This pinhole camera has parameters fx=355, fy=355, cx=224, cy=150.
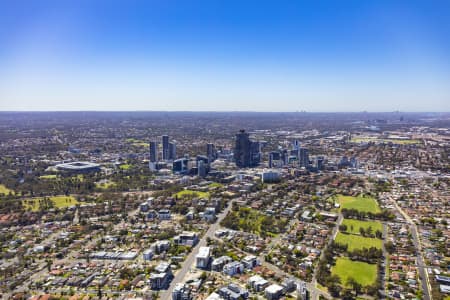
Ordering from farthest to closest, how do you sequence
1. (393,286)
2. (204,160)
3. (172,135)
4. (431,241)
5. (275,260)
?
(172,135) < (204,160) < (431,241) < (275,260) < (393,286)

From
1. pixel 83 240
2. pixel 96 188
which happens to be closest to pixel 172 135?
pixel 96 188

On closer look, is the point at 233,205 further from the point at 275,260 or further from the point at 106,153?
the point at 106,153

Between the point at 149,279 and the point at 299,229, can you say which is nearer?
the point at 149,279

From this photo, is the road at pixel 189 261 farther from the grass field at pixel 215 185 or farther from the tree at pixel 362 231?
the grass field at pixel 215 185

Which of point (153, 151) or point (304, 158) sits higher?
point (153, 151)

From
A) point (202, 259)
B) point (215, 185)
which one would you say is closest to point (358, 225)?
point (202, 259)

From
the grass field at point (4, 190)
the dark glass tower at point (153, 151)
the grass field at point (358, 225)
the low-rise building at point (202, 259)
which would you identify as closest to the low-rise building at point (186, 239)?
the low-rise building at point (202, 259)

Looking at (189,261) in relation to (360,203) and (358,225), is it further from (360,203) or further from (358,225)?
(360,203)

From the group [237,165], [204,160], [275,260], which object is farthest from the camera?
[237,165]
